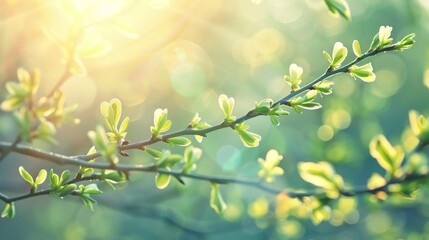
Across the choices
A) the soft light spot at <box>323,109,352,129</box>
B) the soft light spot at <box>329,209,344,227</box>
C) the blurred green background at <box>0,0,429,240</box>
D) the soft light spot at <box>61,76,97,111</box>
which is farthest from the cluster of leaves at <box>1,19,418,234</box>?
the soft light spot at <box>61,76,97,111</box>

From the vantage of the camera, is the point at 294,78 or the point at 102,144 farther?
the point at 294,78

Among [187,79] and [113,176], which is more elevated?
[113,176]

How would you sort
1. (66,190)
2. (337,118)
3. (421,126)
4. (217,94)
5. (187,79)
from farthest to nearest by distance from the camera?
(217,94)
(187,79)
(337,118)
(421,126)
(66,190)

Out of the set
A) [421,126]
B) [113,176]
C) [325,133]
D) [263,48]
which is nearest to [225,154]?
[263,48]

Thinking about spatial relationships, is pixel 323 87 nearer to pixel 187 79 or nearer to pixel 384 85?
pixel 384 85

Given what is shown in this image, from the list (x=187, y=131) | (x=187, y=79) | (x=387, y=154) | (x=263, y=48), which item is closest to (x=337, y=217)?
(x=387, y=154)

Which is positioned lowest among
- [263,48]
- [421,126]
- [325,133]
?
[325,133]

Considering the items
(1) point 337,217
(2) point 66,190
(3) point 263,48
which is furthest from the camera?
(3) point 263,48

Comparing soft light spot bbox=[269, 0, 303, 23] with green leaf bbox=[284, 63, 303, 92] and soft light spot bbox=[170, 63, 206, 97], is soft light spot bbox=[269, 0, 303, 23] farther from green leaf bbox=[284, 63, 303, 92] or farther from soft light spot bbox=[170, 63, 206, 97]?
green leaf bbox=[284, 63, 303, 92]

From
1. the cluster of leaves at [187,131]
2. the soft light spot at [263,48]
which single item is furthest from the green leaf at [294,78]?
the soft light spot at [263,48]

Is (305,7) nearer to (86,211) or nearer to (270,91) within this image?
(270,91)
